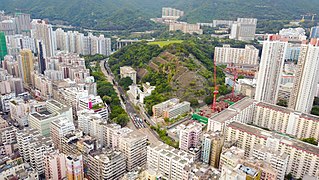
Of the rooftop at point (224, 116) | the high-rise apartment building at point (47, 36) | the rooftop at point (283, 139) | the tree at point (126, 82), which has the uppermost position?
the high-rise apartment building at point (47, 36)

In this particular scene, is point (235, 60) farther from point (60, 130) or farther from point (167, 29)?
point (60, 130)

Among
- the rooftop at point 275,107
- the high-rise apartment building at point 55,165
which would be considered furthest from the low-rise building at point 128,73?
the high-rise apartment building at point 55,165

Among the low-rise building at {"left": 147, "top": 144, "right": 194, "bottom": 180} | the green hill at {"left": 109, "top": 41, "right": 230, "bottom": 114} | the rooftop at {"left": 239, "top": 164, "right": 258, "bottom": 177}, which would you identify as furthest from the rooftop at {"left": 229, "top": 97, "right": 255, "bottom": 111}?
the rooftop at {"left": 239, "top": 164, "right": 258, "bottom": 177}

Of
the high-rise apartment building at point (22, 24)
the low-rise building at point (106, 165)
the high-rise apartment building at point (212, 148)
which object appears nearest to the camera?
the low-rise building at point (106, 165)

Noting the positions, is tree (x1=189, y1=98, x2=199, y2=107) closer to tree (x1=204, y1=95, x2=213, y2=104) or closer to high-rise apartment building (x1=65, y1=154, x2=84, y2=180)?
tree (x1=204, y1=95, x2=213, y2=104)

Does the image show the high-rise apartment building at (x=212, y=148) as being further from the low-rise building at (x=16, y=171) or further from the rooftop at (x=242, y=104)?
the low-rise building at (x=16, y=171)
